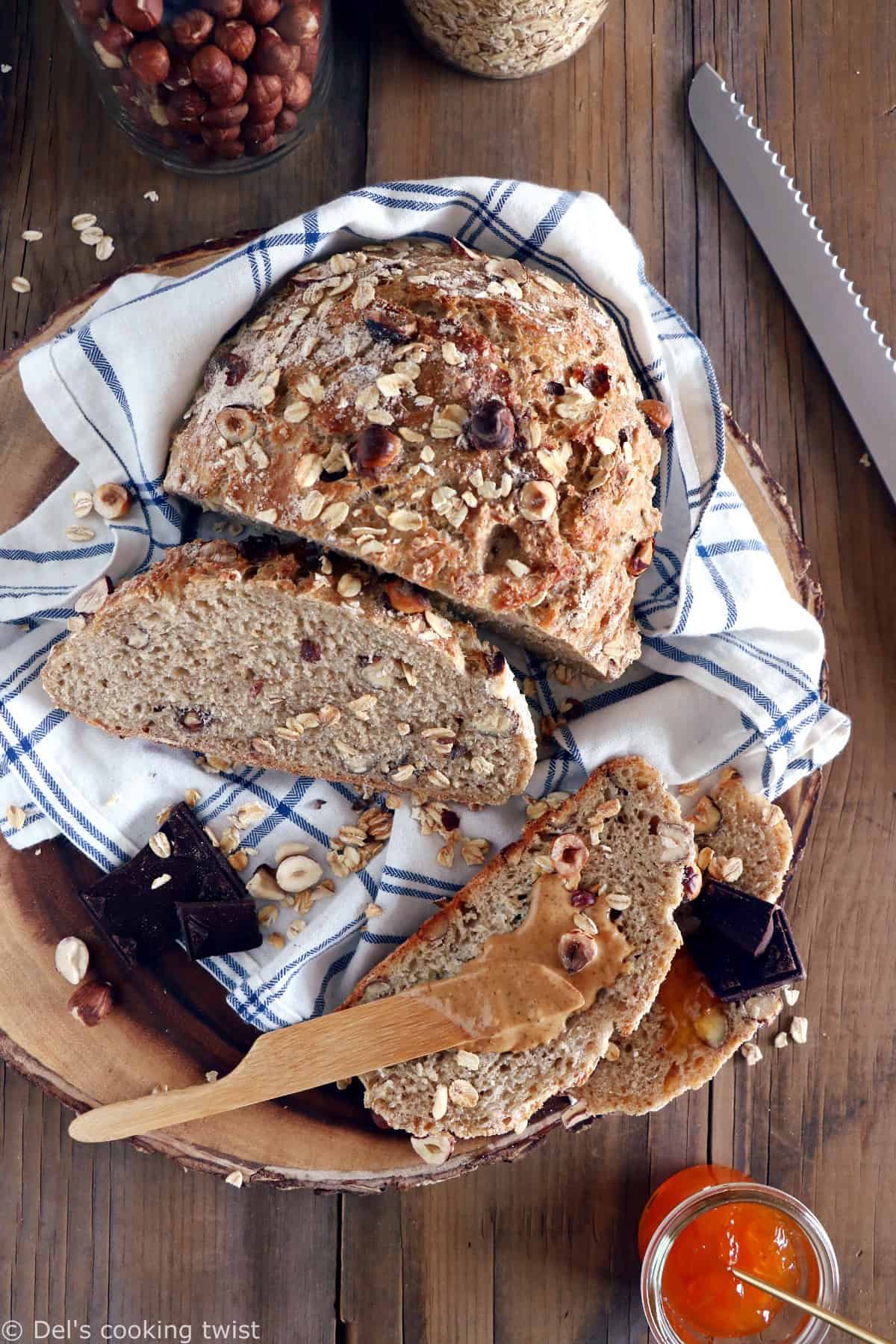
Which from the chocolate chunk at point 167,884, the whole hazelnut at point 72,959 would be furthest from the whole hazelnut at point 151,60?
the whole hazelnut at point 72,959

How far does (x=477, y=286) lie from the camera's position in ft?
7.59

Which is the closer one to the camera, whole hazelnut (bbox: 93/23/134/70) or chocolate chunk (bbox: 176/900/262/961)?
whole hazelnut (bbox: 93/23/134/70)

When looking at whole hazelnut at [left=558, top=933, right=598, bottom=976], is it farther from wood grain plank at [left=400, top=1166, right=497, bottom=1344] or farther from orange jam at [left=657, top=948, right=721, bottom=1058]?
Result: wood grain plank at [left=400, top=1166, right=497, bottom=1344]

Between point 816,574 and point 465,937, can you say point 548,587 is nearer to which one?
point 465,937

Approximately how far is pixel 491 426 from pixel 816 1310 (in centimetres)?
240

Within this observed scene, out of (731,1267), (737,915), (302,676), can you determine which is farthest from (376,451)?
(731,1267)

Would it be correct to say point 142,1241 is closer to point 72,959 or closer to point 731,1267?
point 72,959

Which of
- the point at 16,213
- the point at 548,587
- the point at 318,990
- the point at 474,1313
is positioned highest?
the point at 16,213

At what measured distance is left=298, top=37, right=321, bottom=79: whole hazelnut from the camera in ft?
8.64

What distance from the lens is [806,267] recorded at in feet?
9.88

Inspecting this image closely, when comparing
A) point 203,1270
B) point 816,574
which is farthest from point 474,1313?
point 816,574

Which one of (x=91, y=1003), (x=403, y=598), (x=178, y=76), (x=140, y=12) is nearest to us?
(x=403, y=598)

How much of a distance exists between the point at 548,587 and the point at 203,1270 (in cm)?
233

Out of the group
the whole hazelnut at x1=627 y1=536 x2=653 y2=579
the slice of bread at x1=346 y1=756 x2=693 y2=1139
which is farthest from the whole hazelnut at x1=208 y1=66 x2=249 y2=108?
the slice of bread at x1=346 y1=756 x2=693 y2=1139
